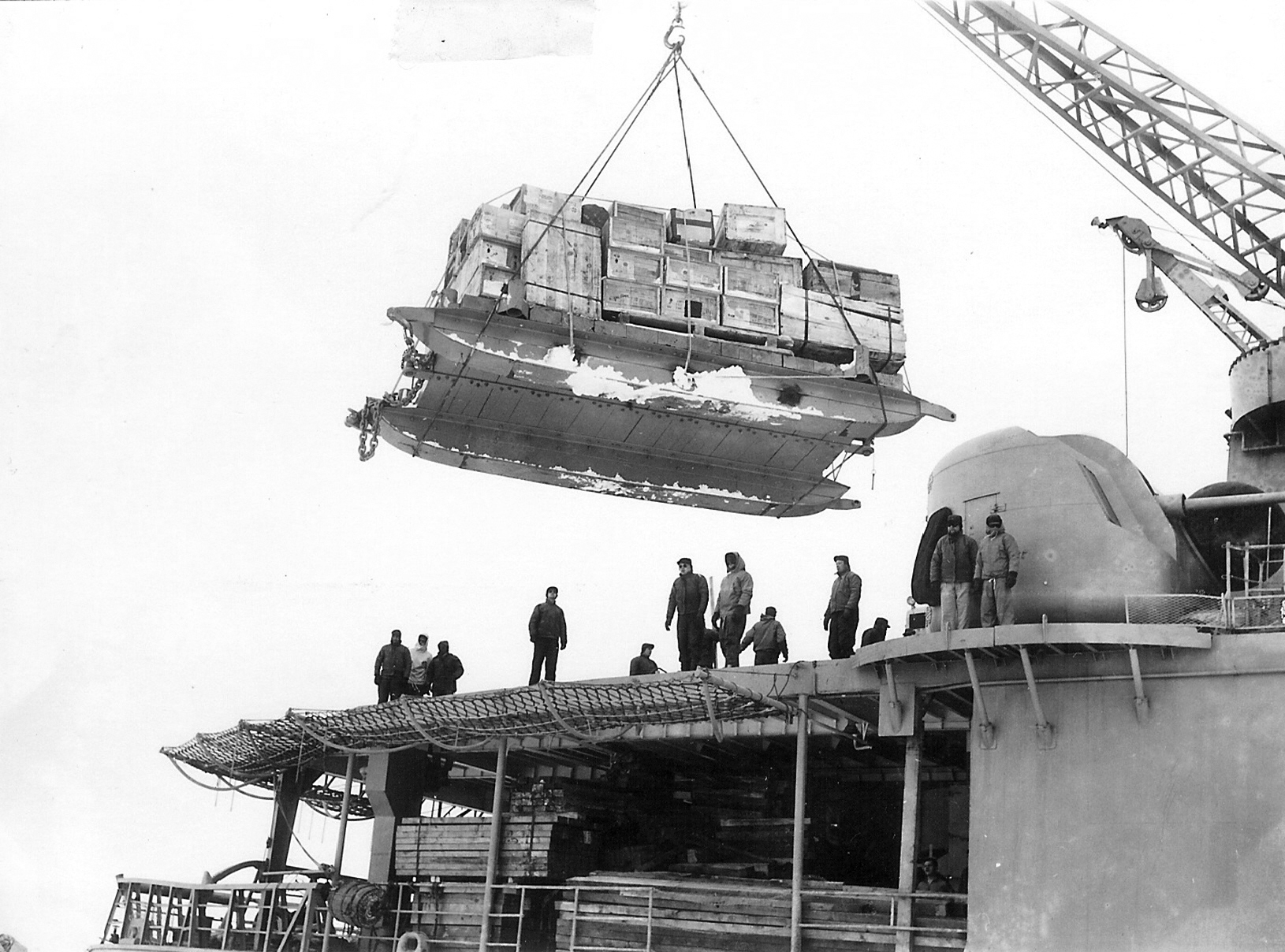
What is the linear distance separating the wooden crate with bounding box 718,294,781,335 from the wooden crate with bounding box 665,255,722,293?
11.1 inches

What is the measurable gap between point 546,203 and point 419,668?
10.2m

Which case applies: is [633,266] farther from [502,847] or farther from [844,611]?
[502,847]

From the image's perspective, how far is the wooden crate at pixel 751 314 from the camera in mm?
21469

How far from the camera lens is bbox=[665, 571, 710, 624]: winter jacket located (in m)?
23.1

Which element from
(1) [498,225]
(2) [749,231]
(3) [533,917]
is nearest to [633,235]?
(2) [749,231]

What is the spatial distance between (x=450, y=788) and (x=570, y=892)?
5.31m

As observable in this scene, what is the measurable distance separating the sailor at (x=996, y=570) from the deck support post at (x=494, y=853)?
893cm

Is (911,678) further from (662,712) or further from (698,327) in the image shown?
(698,327)

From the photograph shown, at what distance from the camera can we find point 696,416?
22344 millimetres

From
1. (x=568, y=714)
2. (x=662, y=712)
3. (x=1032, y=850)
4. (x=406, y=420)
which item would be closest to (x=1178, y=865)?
(x=1032, y=850)

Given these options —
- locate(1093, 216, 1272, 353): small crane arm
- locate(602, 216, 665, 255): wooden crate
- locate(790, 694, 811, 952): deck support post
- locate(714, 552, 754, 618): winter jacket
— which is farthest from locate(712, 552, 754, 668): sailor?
locate(1093, 216, 1272, 353): small crane arm

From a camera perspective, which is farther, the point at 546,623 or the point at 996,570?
the point at 546,623

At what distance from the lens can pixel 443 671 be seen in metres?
26.8

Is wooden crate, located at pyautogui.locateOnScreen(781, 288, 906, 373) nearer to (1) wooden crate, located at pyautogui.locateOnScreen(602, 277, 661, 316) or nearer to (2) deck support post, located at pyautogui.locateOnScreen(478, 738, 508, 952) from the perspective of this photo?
(1) wooden crate, located at pyautogui.locateOnScreen(602, 277, 661, 316)
